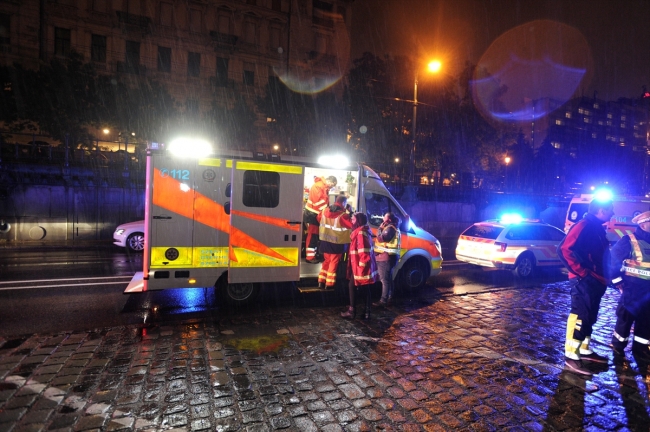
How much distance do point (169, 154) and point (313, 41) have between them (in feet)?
133

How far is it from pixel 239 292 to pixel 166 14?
37065 mm

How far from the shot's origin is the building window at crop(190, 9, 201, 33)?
36.7 m

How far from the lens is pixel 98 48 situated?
1356 inches

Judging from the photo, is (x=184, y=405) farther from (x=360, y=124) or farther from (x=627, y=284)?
(x=360, y=124)

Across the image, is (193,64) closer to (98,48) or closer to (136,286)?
(98,48)

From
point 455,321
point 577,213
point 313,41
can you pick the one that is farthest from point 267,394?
point 313,41

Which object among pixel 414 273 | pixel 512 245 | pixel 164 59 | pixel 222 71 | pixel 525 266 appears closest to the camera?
pixel 414 273

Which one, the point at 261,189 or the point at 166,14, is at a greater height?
the point at 166,14

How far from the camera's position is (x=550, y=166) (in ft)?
118

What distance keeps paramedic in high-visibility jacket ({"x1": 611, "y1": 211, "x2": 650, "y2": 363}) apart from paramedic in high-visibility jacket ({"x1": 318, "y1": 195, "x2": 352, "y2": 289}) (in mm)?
3837

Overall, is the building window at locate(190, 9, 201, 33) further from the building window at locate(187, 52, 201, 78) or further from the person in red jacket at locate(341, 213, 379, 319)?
the person in red jacket at locate(341, 213, 379, 319)

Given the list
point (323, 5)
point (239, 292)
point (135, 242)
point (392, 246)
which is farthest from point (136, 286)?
point (323, 5)

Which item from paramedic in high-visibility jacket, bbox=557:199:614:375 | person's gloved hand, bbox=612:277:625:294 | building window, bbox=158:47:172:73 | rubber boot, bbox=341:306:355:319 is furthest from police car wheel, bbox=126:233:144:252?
building window, bbox=158:47:172:73

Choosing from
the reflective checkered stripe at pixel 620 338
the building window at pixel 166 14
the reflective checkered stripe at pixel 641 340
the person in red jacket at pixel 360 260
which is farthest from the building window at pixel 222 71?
the reflective checkered stripe at pixel 641 340
